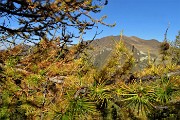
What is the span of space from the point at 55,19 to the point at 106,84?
20.2ft

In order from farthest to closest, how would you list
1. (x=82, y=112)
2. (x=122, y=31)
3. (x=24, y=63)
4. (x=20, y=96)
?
1. (x=24, y=63)
2. (x=20, y=96)
3. (x=122, y=31)
4. (x=82, y=112)

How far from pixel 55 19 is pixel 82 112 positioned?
20.8 feet

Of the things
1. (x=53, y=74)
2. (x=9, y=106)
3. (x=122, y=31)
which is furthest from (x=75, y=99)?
(x=9, y=106)

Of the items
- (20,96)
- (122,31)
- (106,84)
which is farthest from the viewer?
(20,96)

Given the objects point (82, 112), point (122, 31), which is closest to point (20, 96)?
point (122, 31)

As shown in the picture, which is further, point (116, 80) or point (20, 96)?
point (20, 96)

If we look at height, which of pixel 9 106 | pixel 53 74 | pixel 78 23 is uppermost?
Result: pixel 78 23

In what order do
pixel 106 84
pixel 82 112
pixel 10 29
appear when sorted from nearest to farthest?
pixel 82 112 → pixel 106 84 → pixel 10 29

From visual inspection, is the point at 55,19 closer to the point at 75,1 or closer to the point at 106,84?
the point at 75,1

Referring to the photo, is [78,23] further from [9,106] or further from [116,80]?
[116,80]

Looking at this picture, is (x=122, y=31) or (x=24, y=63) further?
(x=24, y=63)

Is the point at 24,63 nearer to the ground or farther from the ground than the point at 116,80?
farther from the ground

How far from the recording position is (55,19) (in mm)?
7738

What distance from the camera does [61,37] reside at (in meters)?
7.82
